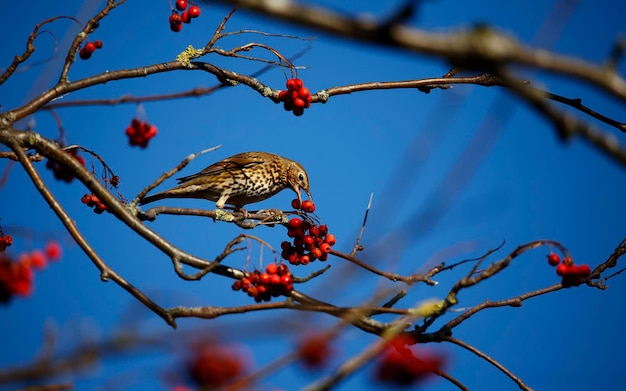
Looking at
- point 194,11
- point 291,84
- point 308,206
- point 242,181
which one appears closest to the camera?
point 291,84

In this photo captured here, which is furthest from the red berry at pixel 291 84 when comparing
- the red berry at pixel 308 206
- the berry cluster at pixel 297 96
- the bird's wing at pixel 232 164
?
the bird's wing at pixel 232 164

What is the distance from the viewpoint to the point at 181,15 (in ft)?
18.5

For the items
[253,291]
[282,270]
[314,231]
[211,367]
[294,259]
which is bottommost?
[211,367]

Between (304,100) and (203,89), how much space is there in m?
2.62

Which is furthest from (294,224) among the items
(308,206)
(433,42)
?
(433,42)

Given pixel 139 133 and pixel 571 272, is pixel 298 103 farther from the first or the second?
pixel 571 272

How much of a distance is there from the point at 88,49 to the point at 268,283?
2523mm

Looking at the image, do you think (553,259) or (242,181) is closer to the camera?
(553,259)

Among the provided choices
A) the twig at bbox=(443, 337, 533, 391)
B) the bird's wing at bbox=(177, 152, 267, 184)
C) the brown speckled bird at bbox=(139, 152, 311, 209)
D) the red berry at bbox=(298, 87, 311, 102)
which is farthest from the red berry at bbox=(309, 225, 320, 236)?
the bird's wing at bbox=(177, 152, 267, 184)

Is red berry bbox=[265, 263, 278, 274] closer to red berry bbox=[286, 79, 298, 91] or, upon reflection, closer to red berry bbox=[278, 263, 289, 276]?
red berry bbox=[278, 263, 289, 276]

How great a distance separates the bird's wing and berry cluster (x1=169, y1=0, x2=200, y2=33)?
237 centimetres

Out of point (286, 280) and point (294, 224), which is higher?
point (294, 224)

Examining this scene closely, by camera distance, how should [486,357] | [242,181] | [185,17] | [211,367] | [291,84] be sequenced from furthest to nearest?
[242,181] < [185,17] < [291,84] < [486,357] < [211,367]

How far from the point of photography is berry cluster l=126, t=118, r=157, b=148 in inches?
175
